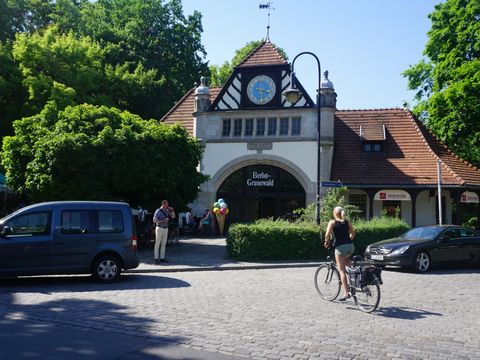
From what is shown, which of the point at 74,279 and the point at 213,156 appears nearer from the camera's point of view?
the point at 74,279

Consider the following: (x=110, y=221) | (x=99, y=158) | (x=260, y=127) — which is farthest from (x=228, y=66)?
(x=110, y=221)

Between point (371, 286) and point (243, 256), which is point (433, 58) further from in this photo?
point (371, 286)

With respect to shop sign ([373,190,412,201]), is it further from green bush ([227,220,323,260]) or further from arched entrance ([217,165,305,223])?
green bush ([227,220,323,260])

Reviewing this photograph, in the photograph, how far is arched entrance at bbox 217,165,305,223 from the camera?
88.8 ft

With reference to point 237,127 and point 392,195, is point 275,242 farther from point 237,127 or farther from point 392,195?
point 237,127

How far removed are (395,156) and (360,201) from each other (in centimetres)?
299

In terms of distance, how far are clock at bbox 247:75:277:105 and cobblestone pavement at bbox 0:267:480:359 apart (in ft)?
53.0

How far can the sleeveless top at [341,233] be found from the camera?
9438 mm

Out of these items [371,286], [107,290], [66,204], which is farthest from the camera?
[66,204]

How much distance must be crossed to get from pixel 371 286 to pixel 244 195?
62.9 feet

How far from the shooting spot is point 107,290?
10.7 metres

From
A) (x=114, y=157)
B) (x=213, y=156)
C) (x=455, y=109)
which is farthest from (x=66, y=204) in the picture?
(x=455, y=109)

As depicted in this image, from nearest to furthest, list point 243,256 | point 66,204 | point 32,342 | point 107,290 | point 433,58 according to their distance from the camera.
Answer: point 32,342, point 107,290, point 66,204, point 243,256, point 433,58

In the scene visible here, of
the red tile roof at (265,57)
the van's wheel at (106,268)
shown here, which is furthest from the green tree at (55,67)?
the van's wheel at (106,268)
